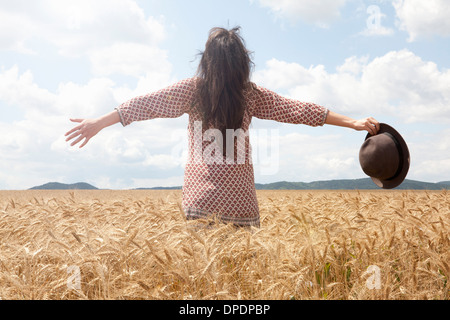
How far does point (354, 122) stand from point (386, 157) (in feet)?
1.33

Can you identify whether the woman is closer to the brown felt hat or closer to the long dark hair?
the long dark hair

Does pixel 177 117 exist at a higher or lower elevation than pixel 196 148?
higher

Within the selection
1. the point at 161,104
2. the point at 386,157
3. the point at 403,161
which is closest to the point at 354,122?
the point at 386,157

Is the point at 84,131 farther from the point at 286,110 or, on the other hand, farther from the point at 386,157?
the point at 386,157

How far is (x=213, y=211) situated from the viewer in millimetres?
3174

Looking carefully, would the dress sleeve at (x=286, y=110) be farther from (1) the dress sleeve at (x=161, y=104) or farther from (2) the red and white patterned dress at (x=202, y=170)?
(1) the dress sleeve at (x=161, y=104)

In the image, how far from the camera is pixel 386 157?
3.26 m

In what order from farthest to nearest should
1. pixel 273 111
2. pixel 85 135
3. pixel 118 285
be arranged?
pixel 273 111
pixel 85 135
pixel 118 285

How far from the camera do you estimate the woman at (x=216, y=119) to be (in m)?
3.06

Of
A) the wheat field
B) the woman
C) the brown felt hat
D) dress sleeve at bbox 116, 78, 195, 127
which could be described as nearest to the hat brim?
the brown felt hat
